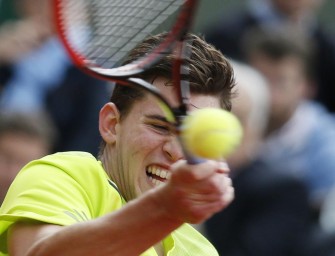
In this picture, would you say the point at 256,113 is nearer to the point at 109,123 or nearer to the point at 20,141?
the point at 20,141

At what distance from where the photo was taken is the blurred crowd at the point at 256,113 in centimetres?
673

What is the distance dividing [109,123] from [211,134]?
114cm

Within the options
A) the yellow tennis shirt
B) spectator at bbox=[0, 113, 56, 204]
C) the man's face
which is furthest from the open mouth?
spectator at bbox=[0, 113, 56, 204]

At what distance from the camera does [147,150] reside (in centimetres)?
364

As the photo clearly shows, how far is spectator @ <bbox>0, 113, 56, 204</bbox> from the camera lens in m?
6.37

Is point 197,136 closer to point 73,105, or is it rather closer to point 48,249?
point 48,249

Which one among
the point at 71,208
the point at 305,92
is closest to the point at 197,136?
the point at 71,208

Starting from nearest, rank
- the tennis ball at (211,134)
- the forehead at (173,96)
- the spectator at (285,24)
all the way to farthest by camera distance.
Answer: the tennis ball at (211,134)
the forehead at (173,96)
the spectator at (285,24)

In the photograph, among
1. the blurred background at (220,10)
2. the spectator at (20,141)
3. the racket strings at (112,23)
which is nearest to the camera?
the racket strings at (112,23)

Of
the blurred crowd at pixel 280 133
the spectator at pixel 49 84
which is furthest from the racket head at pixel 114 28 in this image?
the spectator at pixel 49 84

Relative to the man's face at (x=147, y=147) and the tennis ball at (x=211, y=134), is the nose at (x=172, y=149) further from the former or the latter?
the tennis ball at (x=211, y=134)

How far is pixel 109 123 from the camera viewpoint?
12.7 ft

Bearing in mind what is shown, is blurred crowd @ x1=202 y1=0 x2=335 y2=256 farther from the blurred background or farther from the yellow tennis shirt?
the yellow tennis shirt

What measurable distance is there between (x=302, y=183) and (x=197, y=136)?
13.8 feet
